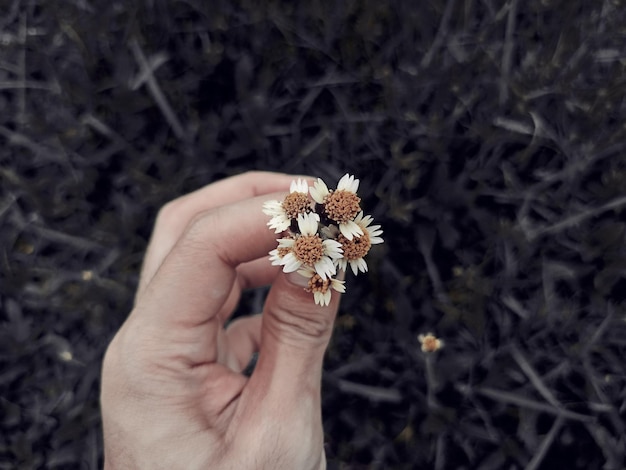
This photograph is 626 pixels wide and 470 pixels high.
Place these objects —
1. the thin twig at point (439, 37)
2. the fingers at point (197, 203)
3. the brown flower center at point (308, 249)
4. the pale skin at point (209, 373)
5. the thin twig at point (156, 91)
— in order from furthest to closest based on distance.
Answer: the thin twig at point (156, 91)
the thin twig at point (439, 37)
the fingers at point (197, 203)
the pale skin at point (209, 373)
the brown flower center at point (308, 249)

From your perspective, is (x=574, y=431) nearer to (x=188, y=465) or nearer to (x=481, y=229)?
(x=481, y=229)

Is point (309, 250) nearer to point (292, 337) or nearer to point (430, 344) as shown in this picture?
point (292, 337)

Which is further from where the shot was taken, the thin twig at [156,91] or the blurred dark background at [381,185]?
the thin twig at [156,91]

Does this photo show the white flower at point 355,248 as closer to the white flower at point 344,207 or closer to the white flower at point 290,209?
the white flower at point 344,207

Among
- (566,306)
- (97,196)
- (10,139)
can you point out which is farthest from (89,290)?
(566,306)

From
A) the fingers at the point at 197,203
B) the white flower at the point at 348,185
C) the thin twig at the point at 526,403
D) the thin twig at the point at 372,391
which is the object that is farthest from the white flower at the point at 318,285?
the thin twig at the point at 526,403

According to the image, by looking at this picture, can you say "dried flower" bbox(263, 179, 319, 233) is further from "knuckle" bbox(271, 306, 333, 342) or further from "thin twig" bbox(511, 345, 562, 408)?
"thin twig" bbox(511, 345, 562, 408)
